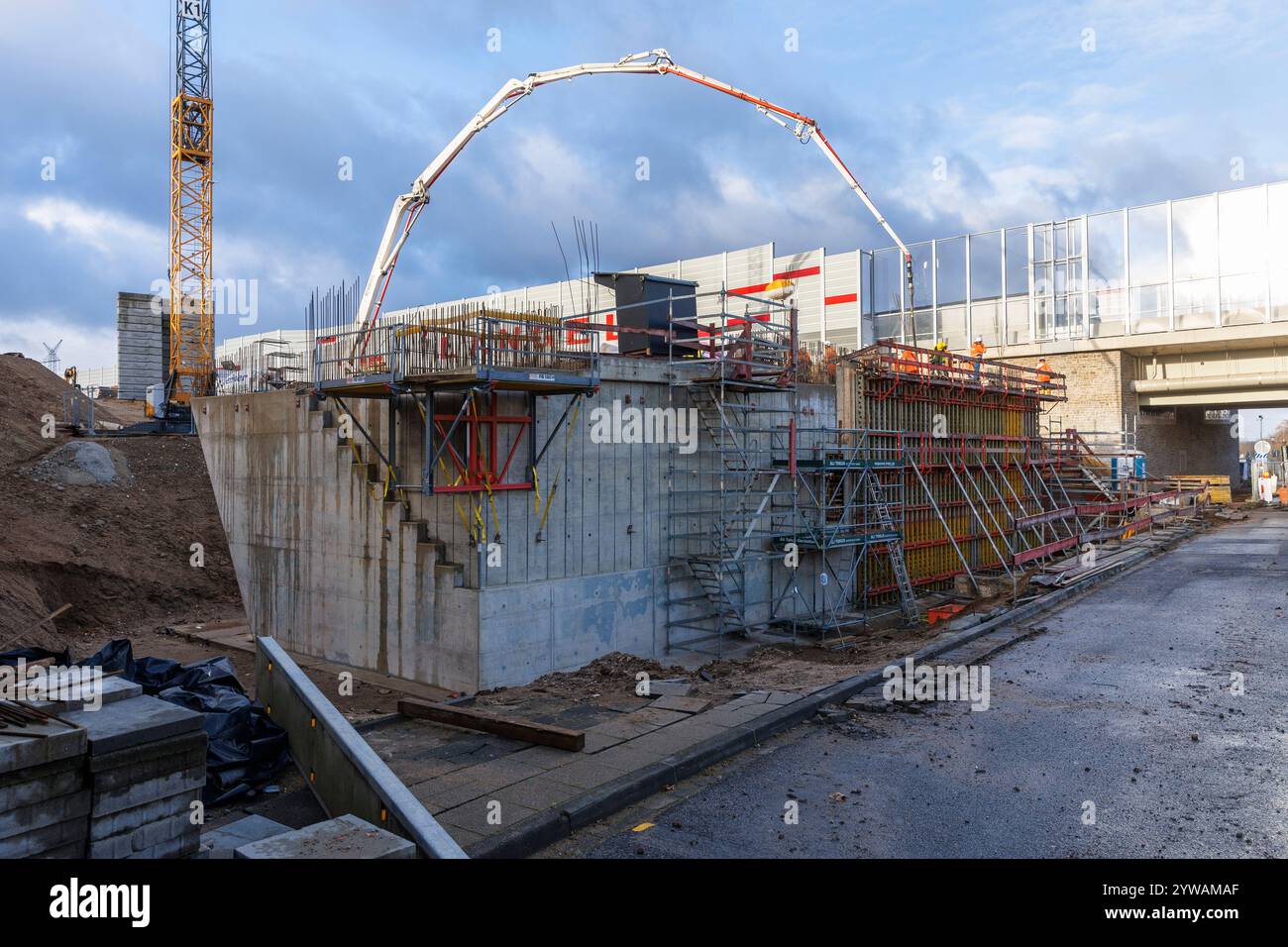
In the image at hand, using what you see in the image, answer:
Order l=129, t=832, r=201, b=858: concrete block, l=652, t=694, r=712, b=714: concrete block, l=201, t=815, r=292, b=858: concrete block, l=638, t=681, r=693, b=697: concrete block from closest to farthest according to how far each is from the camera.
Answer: l=129, t=832, r=201, b=858: concrete block, l=201, t=815, r=292, b=858: concrete block, l=652, t=694, r=712, b=714: concrete block, l=638, t=681, r=693, b=697: concrete block

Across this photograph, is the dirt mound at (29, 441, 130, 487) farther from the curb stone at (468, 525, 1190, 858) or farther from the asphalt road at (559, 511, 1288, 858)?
the asphalt road at (559, 511, 1288, 858)

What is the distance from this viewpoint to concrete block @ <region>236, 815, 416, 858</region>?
16.1ft

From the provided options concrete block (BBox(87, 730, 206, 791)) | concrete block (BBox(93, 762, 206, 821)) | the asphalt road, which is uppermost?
concrete block (BBox(87, 730, 206, 791))

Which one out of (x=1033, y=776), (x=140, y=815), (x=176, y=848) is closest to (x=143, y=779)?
(x=140, y=815)

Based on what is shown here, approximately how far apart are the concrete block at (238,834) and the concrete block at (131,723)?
86cm

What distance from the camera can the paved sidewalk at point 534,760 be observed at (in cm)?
645

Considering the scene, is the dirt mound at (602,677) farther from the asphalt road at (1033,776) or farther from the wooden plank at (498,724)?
the asphalt road at (1033,776)

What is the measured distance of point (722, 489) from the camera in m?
14.9

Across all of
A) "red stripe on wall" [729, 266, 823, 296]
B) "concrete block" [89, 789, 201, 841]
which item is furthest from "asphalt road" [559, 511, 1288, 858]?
"red stripe on wall" [729, 266, 823, 296]

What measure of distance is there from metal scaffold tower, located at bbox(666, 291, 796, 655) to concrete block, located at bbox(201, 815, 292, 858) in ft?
29.6

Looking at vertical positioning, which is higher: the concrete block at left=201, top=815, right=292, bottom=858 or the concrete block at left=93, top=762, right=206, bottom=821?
the concrete block at left=93, top=762, right=206, bottom=821

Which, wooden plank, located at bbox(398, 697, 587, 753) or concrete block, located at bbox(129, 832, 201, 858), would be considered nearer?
concrete block, located at bbox(129, 832, 201, 858)

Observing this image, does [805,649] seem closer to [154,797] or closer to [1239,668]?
[1239,668]
